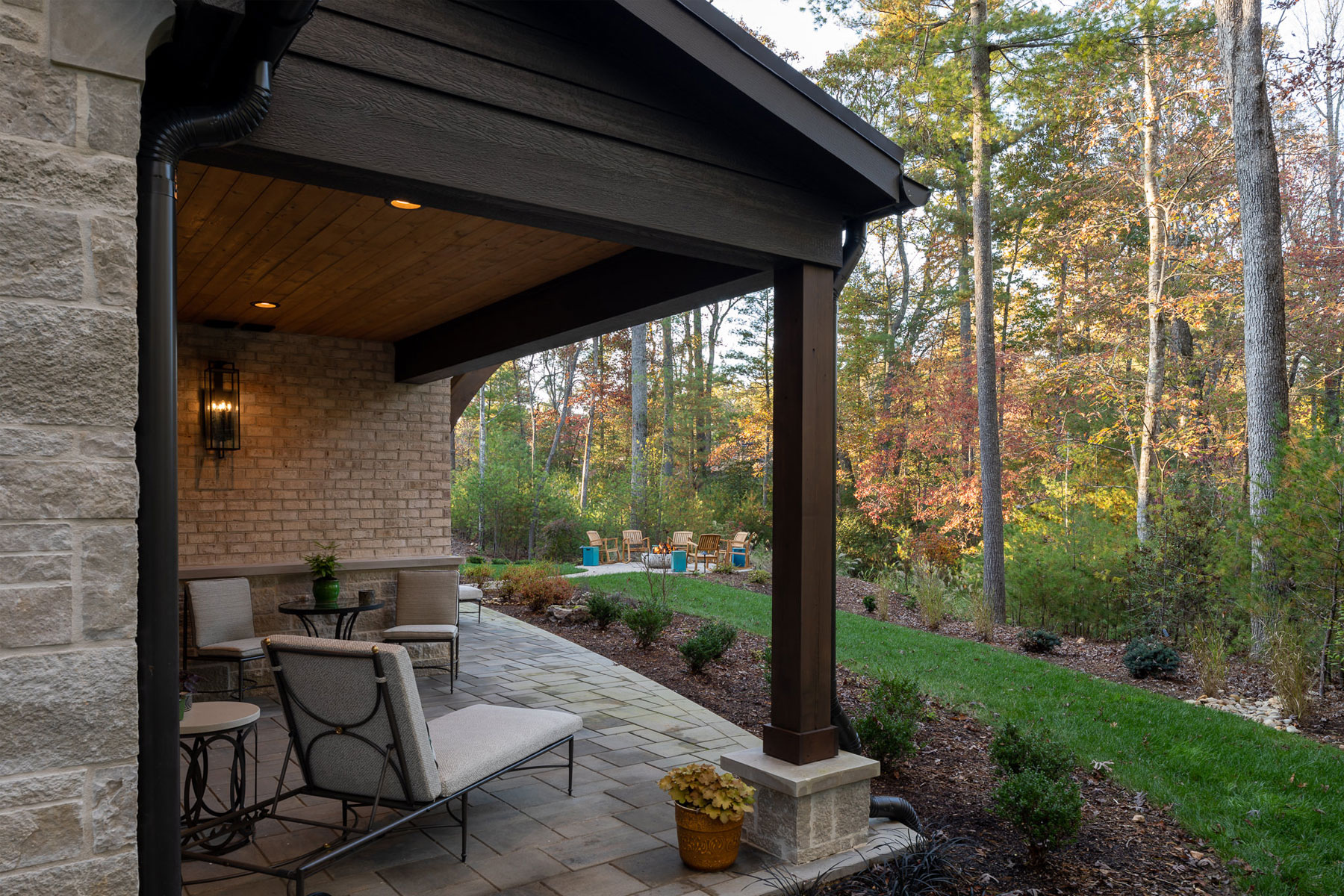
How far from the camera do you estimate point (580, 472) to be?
83.0ft

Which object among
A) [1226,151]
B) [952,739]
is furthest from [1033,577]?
[1226,151]

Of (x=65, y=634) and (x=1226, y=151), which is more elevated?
(x=1226, y=151)

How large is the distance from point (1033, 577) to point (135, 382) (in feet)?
32.6

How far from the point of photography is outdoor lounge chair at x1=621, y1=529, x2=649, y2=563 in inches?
645

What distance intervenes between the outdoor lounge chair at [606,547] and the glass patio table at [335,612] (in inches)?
369

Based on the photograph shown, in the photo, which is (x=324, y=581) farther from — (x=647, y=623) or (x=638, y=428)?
(x=638, y=428)

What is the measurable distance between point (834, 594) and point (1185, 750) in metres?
2.85

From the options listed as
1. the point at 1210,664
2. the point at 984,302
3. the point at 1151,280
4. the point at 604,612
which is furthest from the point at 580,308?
the point at 1151,280

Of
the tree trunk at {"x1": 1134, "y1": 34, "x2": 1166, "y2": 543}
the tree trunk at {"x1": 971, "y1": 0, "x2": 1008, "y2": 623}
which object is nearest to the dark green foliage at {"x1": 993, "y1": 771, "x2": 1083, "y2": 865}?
the tree trunk at {"x1": 971, "y1": 0, "x2": 1008, "y2": 623}

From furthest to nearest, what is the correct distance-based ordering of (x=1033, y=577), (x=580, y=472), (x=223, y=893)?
(x=580, y=472), (x=1033, y=577), (x=223, y=893)

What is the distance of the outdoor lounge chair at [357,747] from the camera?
2.95m

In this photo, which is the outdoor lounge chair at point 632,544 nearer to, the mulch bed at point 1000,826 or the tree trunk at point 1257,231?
the mulch bed at point 1000,826

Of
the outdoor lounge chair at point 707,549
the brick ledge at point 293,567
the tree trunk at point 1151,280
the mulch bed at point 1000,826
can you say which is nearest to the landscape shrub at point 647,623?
the mulch bed at point 1000,826

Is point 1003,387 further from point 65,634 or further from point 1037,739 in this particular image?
point 65,634
